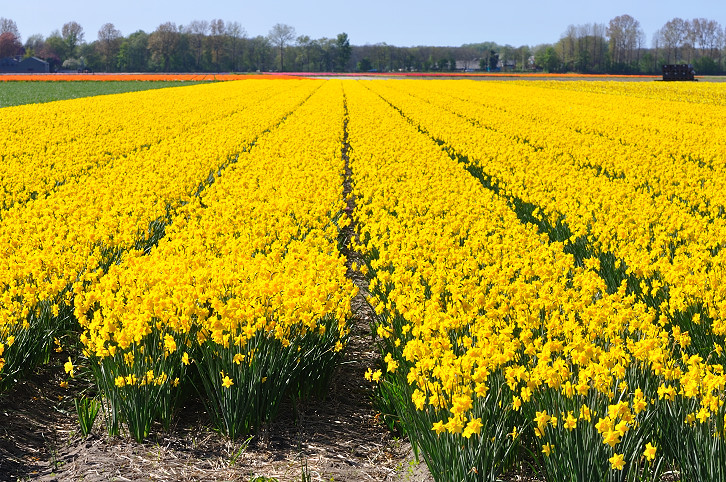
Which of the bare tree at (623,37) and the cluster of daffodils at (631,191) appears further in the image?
the bare tree at (623,37)

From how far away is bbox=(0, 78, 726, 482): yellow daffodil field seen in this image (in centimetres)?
433

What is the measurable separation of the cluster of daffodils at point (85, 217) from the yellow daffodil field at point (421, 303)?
4 centimetres

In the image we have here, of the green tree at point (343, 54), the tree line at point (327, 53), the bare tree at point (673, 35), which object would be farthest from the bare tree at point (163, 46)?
the bare tree at point (673, 35)

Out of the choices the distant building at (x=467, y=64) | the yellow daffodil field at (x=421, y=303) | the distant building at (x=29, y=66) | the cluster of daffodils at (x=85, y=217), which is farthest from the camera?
the distant building at (x=467, y=64)

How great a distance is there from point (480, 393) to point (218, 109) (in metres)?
30.1

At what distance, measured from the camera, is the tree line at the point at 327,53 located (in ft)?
450

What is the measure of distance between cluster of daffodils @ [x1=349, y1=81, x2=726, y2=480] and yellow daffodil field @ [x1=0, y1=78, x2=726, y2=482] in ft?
0.08

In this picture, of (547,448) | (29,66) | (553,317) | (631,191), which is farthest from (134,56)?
(547,448)

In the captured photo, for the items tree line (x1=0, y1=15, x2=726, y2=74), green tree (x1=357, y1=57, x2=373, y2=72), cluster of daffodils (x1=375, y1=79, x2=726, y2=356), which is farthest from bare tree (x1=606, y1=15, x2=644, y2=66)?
cluster of daffodils (x1=375, y1=79, x2=726, y2=356)

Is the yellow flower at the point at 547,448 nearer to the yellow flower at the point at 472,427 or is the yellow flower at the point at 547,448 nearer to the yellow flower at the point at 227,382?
the yellow flower at the point at 472,427

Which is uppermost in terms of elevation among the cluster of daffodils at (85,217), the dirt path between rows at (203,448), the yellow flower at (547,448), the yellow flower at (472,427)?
the cluster of daffodils at (85,217)

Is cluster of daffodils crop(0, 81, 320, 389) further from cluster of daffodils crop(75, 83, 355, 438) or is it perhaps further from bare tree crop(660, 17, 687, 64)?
bare tree crop(660, 17, 687, 64)

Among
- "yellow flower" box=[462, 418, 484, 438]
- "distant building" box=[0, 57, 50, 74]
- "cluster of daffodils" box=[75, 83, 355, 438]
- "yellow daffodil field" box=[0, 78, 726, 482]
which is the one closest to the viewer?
"yellow flower" box=[462, 418, 484, 438]

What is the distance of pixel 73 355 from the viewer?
270 inches
